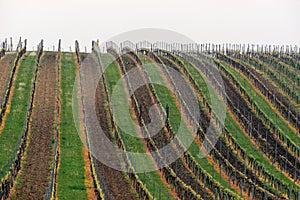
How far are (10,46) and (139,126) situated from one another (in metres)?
34.2

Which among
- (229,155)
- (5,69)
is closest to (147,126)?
(229,155)

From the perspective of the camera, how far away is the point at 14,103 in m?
44.2

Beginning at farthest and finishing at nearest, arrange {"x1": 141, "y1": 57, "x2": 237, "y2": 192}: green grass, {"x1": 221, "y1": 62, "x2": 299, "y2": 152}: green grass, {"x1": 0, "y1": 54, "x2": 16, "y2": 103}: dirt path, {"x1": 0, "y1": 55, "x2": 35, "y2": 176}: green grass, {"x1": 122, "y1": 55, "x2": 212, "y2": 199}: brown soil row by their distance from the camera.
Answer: {"x1": 0, "y1": 54, "x2": 16, "y2": 103}: dirt path < {"x1": 221, "y1": 62, "x2": 299, "y2": 152}: green grass < {"x1": 141, "y1": 57, "x2": 237, "y2": 192}: green grass < {"x1": 0, "y1": 55, "x2": 35, "y2": 176}: green grass < {"x1": 122, "y1": 55, "x2": 212, "y2": 199}: brown soil row

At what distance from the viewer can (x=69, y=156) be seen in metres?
35.7

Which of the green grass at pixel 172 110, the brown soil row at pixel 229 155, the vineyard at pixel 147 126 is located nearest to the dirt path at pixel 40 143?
the vineyard at pixel 147 126

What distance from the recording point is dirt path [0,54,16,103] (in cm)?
4788

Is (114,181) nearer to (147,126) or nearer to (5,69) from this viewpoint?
(147,126)

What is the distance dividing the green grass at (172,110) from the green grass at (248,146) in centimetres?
353

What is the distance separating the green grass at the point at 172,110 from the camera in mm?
36438

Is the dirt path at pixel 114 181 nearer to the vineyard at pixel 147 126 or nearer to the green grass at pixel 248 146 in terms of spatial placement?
the vineyard at pixel 147 126

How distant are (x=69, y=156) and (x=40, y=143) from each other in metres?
2.47

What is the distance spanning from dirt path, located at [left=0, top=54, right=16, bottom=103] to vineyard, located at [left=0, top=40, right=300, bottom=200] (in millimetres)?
172

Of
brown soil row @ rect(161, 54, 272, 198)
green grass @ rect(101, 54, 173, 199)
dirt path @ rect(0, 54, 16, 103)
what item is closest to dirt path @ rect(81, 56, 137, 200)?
green grass @ rect(101, 54, 173, 199)

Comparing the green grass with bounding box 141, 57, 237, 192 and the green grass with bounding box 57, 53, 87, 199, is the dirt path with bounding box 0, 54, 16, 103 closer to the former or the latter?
the green grass with bounding box 57, 53, 87, 199
